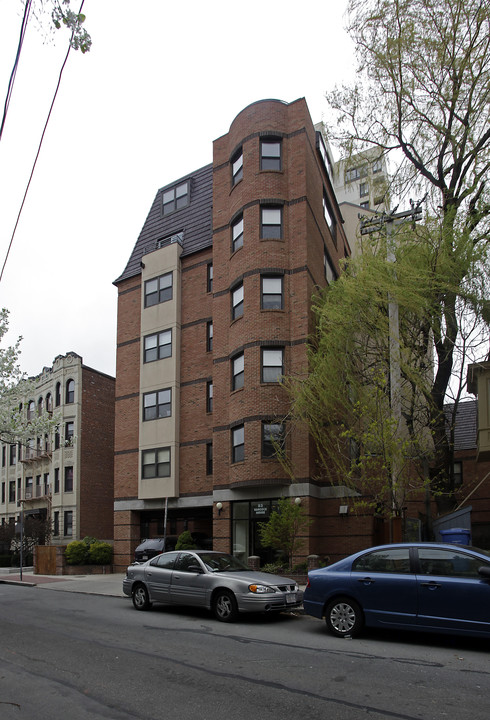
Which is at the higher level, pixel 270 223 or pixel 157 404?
pixel 270 223

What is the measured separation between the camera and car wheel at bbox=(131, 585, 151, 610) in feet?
44.3

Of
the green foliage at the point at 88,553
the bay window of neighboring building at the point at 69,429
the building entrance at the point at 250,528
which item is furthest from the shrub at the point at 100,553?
the bay window of neighboring building at the point at 69,429

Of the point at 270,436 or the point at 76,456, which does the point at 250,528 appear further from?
the point at 76,456

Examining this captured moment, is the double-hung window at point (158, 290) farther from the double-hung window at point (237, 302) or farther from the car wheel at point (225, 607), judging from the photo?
the car wheel at point (225, 607)

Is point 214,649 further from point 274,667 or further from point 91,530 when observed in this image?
point 91,530

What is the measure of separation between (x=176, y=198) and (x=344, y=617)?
948 inches

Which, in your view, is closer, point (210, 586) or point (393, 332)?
point (210, 586)

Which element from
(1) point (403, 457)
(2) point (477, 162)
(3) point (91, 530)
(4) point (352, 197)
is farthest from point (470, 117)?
(4) point (352, 197)

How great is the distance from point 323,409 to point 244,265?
7.42 meters

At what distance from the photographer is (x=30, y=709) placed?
634cm

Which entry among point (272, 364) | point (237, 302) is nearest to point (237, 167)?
point (237, 302)

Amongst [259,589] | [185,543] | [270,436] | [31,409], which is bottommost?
[185,543]

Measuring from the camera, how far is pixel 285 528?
19031 millimetres

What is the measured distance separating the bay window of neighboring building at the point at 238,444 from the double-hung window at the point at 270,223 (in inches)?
266
